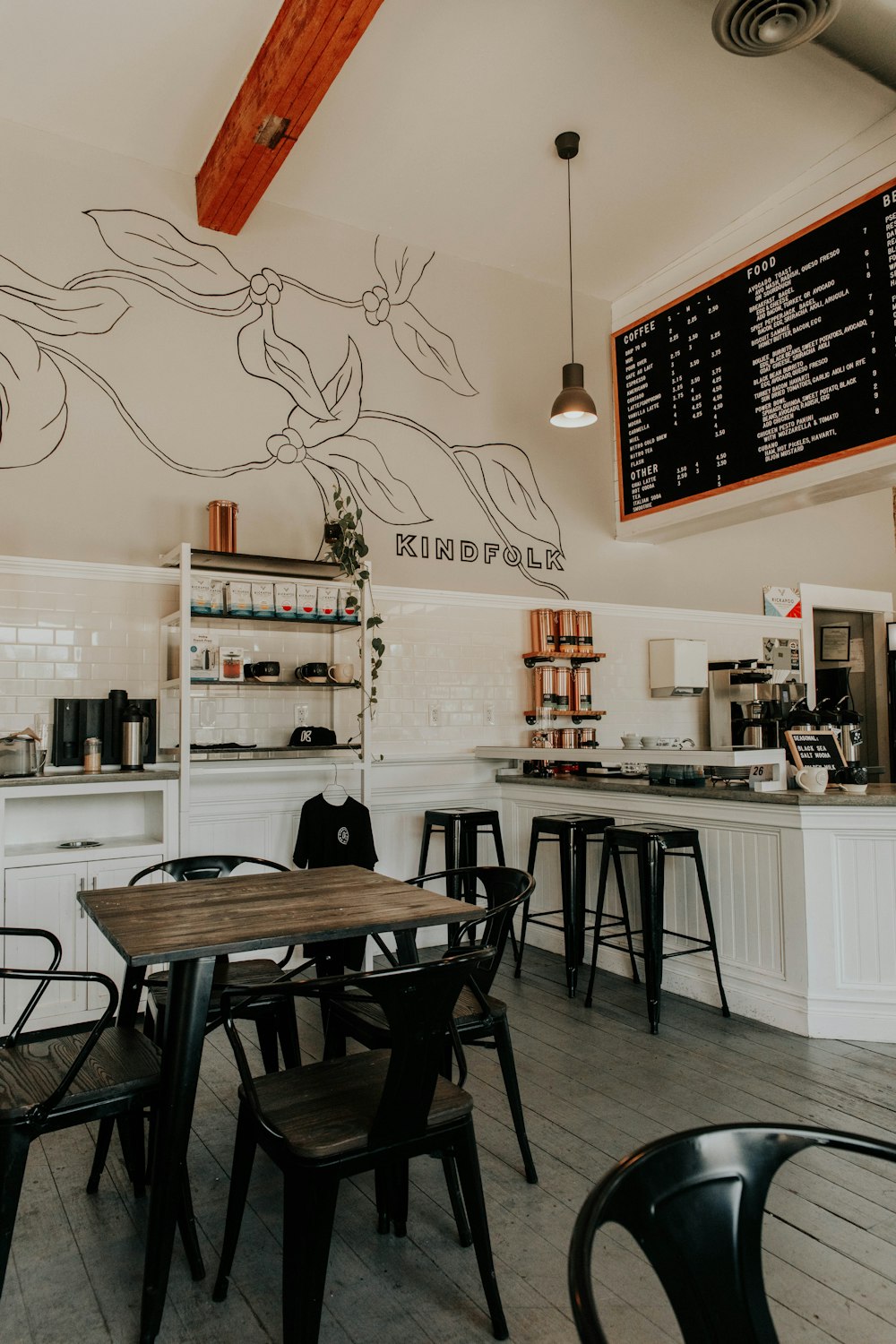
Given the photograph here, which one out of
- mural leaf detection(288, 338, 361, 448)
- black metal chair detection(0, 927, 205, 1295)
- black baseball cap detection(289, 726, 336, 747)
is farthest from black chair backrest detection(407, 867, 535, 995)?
mural leaf detection(288, 338, 361, 448)

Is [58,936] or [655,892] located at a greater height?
[655,892]

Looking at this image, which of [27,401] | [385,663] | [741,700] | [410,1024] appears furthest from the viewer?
[741,700]

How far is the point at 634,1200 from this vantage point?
3.13 ft

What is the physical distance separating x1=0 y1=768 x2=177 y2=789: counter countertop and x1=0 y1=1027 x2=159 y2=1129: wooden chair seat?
5.36 feet

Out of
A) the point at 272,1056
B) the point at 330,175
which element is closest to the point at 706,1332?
the point at 272,1056

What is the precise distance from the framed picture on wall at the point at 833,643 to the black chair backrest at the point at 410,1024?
21.2 ft

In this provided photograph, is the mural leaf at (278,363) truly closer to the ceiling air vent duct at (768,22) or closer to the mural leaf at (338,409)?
the mural leaf at (338,409)

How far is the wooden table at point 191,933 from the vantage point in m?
1.88

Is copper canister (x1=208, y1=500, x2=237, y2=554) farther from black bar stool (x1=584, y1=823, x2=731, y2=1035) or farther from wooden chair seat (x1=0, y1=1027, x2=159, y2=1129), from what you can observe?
wooden chair seat (x1=0, y1=1027, x2=159, y2=1129)

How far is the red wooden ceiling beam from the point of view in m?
3.52

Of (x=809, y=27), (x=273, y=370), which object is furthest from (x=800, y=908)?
(x=273, y=370)

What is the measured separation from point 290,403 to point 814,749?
3.43 m

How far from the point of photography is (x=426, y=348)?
18.4 ft

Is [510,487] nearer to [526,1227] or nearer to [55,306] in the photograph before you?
[55,306]
